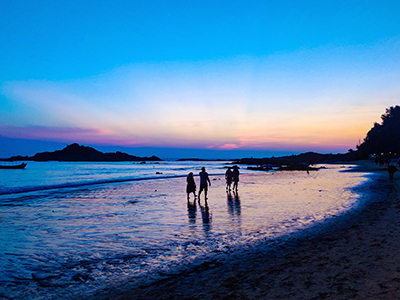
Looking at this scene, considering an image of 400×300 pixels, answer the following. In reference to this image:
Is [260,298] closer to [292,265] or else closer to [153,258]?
[292,265]

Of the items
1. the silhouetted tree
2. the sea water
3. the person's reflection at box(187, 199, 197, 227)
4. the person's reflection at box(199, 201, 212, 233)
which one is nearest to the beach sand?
the sea water

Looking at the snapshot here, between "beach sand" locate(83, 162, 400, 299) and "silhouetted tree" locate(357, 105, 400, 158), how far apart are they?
11862cm

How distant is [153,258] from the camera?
7539 millimetres

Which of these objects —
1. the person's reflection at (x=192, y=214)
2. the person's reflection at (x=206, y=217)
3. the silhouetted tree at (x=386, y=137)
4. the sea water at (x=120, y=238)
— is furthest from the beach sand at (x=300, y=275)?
the silhouetted tree at (x=386, y=137)

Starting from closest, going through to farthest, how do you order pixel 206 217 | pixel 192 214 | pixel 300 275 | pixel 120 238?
pixel 300 275 < pixel 120 238 < pixel 206 217 < pixel 192 214

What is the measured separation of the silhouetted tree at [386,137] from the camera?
109 meters

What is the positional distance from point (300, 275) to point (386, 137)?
5098 inches

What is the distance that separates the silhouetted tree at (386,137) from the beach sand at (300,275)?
11862cm

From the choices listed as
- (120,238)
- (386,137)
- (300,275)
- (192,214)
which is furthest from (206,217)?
(386,137)

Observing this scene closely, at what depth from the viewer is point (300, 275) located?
5793 mm

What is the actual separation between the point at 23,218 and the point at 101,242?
23.1ft

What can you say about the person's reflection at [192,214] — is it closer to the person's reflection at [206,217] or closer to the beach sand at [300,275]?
the person's reflection at [206,217]

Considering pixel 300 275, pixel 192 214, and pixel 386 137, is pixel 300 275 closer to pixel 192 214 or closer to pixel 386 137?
pixel 192 214

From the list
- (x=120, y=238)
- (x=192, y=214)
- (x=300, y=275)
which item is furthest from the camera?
(x=192, y=214)
